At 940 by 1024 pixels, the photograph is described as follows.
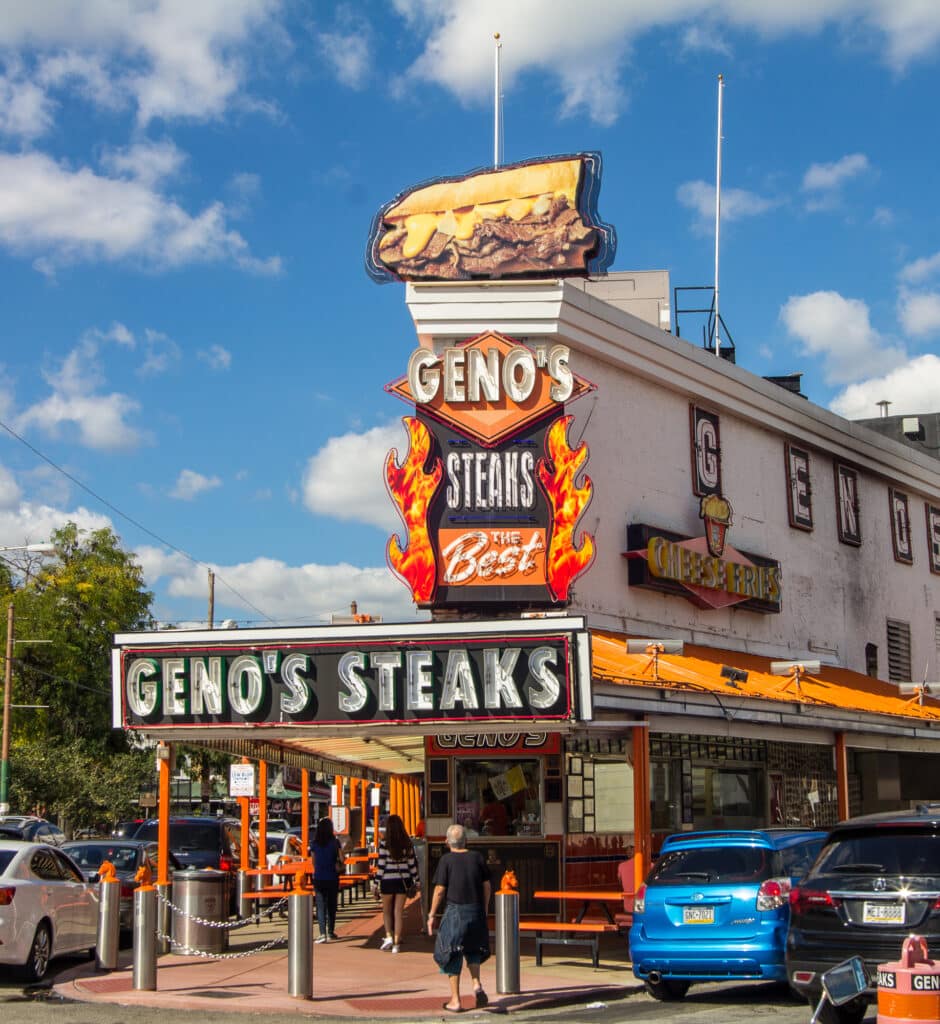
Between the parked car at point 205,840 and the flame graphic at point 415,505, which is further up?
the flame graphic at point 415,505

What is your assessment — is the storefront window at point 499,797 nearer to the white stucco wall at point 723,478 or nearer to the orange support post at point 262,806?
the white stucco wall at point 723,478

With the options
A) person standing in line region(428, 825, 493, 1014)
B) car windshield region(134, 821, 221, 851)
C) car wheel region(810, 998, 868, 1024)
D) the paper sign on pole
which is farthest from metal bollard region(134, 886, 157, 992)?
the paper sign on pole

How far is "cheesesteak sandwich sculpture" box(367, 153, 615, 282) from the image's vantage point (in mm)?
23031

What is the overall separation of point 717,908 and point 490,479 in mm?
9824

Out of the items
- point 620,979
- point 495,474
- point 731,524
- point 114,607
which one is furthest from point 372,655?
point 114,607

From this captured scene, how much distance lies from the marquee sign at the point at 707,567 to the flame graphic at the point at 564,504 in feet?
5.86

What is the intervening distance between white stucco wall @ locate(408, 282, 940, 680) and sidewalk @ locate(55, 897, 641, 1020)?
634cm

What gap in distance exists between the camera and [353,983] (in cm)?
1499

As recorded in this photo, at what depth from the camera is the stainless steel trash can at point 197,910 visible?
673 inches

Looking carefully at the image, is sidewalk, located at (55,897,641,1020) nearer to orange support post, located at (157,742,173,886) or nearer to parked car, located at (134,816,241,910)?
orange support post, located at (157,742,173,886)

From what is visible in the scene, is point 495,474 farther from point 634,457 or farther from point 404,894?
point 404,894

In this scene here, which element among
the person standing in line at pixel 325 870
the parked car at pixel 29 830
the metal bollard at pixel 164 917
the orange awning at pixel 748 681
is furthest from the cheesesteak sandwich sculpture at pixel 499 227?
the parked car at pixel 29 830

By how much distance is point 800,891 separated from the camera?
36.6 feet

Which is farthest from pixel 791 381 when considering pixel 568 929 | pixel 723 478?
pixel 568 929
